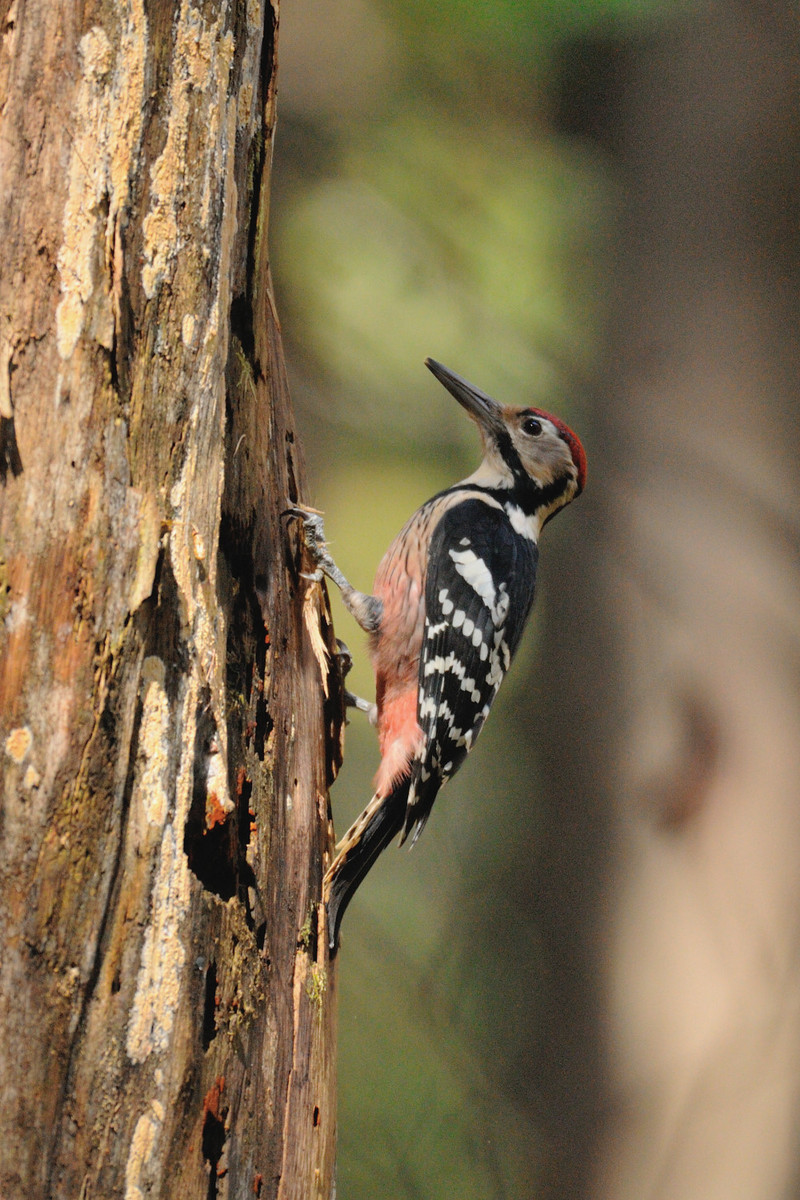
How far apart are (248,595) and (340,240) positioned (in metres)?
2.36

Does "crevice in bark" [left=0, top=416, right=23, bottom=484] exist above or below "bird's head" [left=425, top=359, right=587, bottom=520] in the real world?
below

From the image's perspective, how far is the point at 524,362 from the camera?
3.15 m

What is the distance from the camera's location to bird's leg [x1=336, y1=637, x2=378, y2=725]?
1.86 m

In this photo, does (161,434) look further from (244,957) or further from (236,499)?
Result: (244,957)

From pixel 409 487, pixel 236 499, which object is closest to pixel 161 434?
pixel 236 499

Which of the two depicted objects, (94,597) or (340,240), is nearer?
(94,597)

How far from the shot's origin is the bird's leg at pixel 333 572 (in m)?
1.65

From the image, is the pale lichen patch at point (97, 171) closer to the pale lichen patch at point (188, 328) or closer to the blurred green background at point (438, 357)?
the pale lichen patch at point (188, 328)

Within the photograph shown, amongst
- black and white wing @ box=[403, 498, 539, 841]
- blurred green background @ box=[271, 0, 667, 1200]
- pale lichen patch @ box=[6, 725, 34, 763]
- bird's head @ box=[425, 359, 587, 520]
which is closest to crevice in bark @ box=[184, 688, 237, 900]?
pale lichen patch @ box=[6, 725, 34, 763]

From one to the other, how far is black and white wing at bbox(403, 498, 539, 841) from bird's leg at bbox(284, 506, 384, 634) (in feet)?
0.44

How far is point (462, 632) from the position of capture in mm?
2090

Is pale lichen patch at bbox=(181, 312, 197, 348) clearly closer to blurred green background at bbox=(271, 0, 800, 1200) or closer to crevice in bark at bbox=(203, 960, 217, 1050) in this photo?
crevice in bark at bbox=(203, 960, 217, 1050)

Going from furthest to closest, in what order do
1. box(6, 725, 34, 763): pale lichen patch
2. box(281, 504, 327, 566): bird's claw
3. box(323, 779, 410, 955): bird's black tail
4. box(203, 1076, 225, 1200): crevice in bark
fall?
box(281, 504, 327, 566): bird's claw
box(323, 779, 410, 955): bird's black tail
box(203, 1076, 225, 1200): crevice in bark
box(6, 725, 34, 763): pale lichen patch

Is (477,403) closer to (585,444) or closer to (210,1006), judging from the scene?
(585,444)
